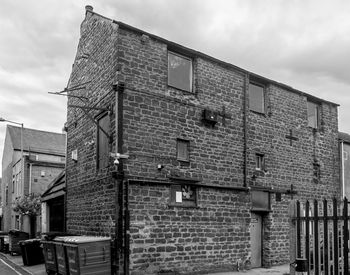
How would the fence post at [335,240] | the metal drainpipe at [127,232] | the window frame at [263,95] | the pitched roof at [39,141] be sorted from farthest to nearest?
the pitched roof at [39,141] → the window frame at [263,95] → the metal drainpipe at [127,232] → the fence post at [335,240]

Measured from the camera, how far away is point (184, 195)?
1499cm

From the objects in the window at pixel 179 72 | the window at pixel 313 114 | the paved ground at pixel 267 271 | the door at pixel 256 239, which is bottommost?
the paved ground at pixel 267 271

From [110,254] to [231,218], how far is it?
491cm

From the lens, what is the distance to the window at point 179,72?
15.5m

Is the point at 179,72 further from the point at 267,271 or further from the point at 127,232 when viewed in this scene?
the point at 267,271

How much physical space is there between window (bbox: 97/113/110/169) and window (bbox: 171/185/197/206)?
2.36 metres

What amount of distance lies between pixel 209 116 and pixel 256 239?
5229 millimetres

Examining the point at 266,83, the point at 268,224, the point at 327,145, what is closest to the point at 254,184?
the point at 268,224

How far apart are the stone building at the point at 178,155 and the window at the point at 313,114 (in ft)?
2.31

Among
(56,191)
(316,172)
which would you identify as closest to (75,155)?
(56,191)

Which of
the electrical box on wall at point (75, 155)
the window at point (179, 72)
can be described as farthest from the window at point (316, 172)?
the electrical box on wall at point (75, 155)

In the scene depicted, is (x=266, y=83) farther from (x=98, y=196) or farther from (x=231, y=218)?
(x=98, y=196)

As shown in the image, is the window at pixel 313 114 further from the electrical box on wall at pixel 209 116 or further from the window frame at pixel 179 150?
the window frame at pixel 179 150

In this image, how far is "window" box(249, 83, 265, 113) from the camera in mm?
18047
